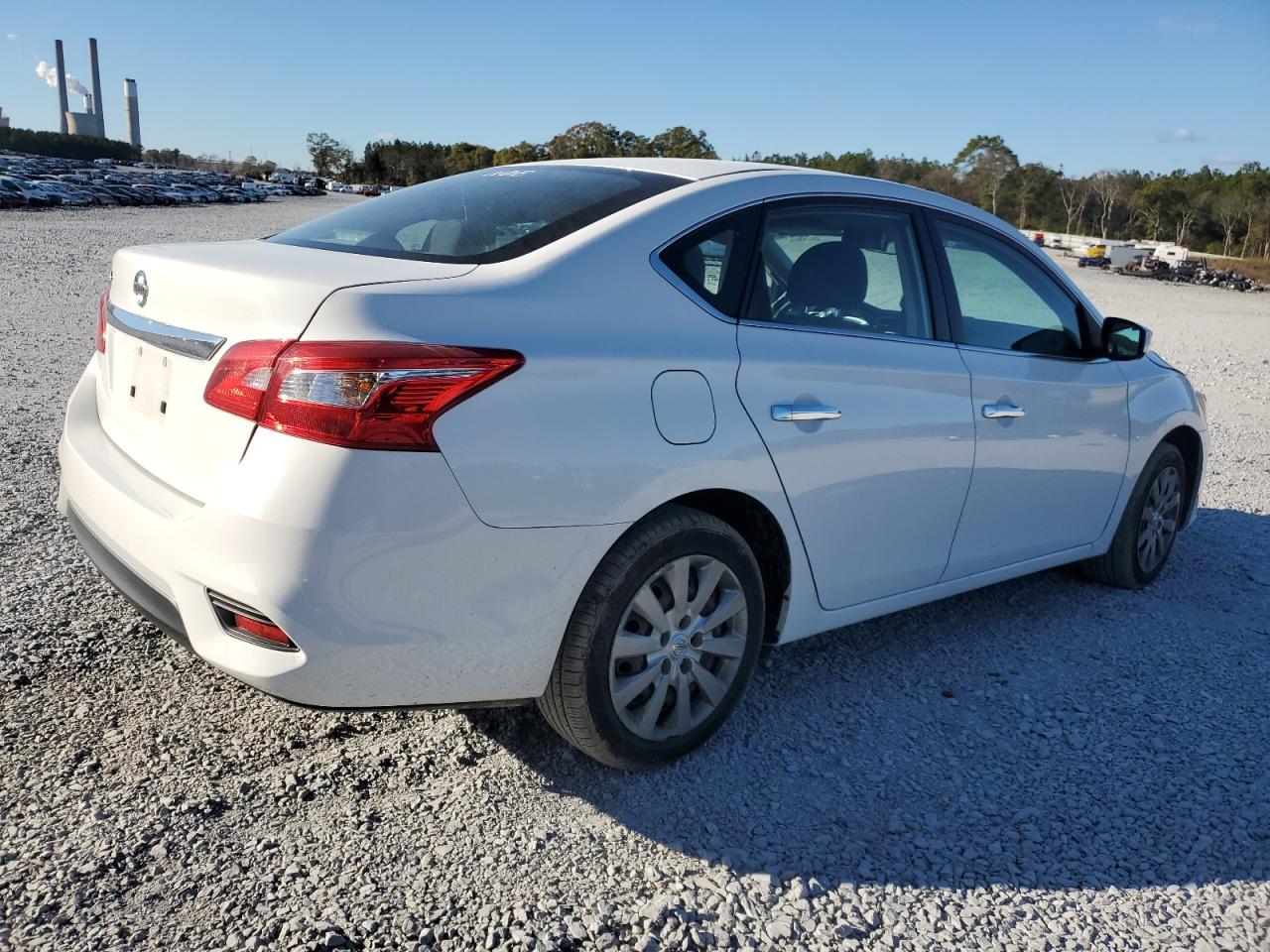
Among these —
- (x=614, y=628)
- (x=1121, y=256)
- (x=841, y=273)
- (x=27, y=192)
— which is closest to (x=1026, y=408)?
(x=841, y=273)

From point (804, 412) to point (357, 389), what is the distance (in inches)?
51.9

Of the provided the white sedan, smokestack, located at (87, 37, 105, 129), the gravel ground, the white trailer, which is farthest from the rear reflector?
smokestack, located at (87, 37, 105, 129)

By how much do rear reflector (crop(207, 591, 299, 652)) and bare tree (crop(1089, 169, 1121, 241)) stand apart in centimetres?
12123

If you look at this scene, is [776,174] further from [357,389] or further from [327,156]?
[327,156]

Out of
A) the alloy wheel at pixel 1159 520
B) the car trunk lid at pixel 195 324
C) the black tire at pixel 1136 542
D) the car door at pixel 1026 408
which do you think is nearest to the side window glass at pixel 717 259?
the car trunk lid at pixel 195 324

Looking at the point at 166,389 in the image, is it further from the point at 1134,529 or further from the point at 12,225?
the point at 12,225

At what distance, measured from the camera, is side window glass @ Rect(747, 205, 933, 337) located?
3.14m

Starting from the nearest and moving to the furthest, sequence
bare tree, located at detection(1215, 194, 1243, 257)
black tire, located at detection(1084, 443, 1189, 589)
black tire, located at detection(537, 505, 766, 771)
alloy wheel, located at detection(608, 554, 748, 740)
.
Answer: black tire, located at detection(537, 505, 766, 771), alloy wheel, located at detection(608, 554, 748, 740), black tire, located at detection(1084, 443, 1189, 589), bare tree, located at detection(1215, 194, 1243, 257)

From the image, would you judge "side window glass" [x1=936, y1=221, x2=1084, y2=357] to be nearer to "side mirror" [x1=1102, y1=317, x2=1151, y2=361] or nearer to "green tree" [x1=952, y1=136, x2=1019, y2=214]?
"side mirror" [x1=1102, y1=317, x2=1151, y2=361]

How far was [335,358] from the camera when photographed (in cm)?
226

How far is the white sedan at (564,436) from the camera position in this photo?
230cm

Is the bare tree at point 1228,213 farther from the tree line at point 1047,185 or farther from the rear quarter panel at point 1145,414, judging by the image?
the rear quarter panel at point 1145,414

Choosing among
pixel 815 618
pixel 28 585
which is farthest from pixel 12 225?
pixel 815 618

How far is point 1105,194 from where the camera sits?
372 feet
